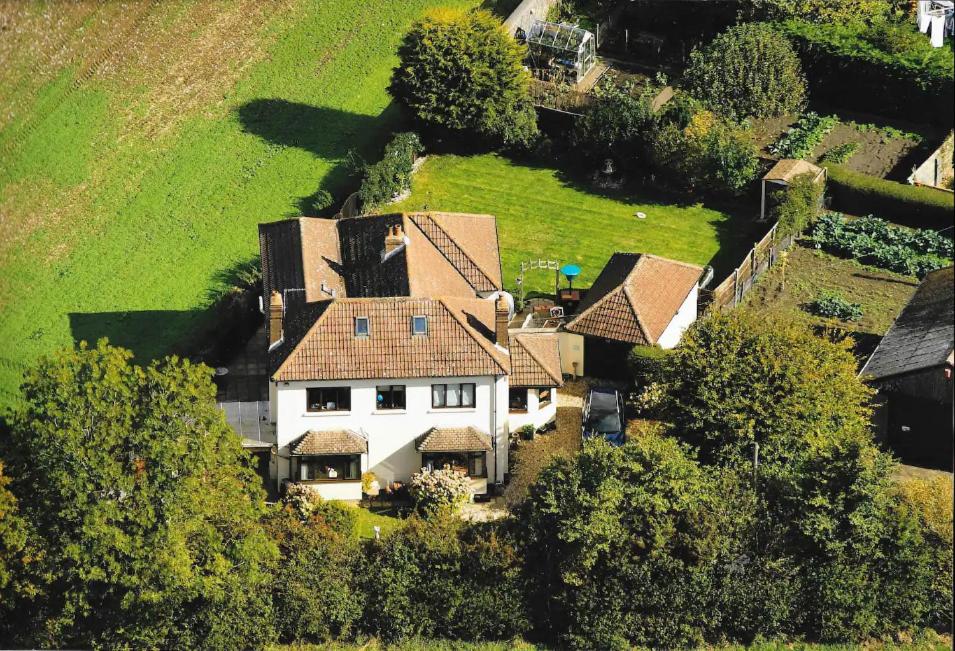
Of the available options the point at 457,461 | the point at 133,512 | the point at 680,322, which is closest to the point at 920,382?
the point at 680,322

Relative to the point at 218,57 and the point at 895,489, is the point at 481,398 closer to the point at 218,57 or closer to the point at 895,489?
the point at 895,489

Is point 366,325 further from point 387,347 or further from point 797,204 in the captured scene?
point 797,204

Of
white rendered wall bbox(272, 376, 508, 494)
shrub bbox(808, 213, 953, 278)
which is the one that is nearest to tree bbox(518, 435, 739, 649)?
white rendered wall bbox(272, 376, 508, 494)

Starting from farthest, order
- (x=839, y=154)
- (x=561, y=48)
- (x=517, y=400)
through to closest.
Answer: (x=561, y=48)
(x=839, y=154)
(x=517, y=400)

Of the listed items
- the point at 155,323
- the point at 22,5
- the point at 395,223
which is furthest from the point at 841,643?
the point at 22,5

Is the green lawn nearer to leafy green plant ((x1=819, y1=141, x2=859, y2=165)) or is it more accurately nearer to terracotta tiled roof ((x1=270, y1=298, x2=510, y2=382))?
leafy green plant ((x1=819, y1=141, x2=859, y2=165))
